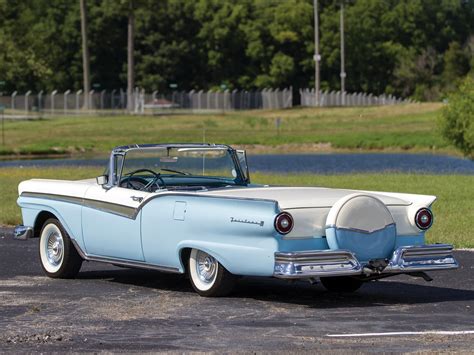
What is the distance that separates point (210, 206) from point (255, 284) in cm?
174

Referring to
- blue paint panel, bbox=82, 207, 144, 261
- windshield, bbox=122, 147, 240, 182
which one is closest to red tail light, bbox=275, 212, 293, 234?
blue paint panel, bbox=82, 207, 144, 261

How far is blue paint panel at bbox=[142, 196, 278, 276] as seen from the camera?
11.0 meters

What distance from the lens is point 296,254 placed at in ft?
35.4

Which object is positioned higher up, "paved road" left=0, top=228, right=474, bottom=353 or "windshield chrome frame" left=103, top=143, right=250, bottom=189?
"windshield chrome frame" left=103, top=143, right=250, bottom=189

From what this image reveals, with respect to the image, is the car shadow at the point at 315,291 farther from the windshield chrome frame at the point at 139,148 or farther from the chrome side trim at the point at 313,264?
the windshield chrome frame at the point at 139,148

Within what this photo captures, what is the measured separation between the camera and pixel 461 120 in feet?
140

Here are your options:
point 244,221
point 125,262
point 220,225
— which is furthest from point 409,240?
point 125,262

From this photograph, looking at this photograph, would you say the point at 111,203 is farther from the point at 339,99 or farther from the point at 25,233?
the point at 339,99

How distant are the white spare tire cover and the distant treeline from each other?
76118 mm

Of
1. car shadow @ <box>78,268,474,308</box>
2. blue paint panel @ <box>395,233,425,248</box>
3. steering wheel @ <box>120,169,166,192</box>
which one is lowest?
car shadow @ <box>78,268,474,308</box>

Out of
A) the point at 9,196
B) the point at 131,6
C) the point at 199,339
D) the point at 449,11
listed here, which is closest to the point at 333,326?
the point at 199,339

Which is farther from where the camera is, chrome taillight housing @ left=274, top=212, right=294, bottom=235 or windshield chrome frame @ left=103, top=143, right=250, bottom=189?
windshield chrome frame @ left=103, top=143, right=250, bottom=189

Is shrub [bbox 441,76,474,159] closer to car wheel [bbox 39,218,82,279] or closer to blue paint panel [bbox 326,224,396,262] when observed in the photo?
car wheel [bbox 39,218,82,279]

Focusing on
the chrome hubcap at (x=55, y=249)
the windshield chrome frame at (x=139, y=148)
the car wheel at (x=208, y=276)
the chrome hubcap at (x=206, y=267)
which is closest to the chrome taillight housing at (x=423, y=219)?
the car wheel at (x=208, y=276)
